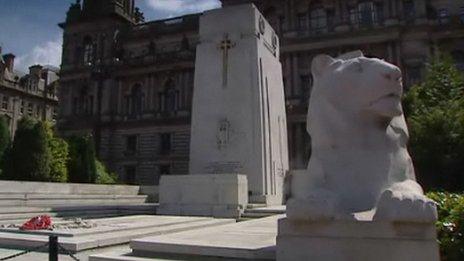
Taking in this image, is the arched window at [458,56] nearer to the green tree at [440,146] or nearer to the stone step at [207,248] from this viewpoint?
the green tree at [440,146]

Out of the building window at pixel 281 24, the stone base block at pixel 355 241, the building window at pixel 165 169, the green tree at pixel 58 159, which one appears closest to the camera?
the stone base block at pixel 355 241

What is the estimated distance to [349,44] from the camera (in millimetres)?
39500

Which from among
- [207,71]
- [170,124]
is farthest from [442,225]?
[170,124]

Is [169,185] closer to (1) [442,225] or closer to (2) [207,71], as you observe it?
(2) [207,71]

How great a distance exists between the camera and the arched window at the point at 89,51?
5178 centimetres

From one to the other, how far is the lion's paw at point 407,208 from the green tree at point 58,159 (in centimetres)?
2287

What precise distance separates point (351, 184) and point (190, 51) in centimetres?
4458

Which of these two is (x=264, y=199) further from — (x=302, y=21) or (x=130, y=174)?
(x=130, y=174)

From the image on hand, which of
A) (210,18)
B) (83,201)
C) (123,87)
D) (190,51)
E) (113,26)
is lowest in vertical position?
(83,201)

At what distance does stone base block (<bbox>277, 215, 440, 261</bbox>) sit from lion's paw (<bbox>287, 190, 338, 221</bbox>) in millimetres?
98

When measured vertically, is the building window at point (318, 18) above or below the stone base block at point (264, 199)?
above

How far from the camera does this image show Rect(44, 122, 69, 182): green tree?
24.7m

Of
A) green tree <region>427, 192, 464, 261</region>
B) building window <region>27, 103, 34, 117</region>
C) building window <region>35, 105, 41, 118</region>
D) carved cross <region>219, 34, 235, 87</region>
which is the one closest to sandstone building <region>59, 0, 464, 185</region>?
building window <region>27, 103, 34, 117</region>

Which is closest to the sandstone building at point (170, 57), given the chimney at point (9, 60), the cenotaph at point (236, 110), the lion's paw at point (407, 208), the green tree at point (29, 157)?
the chimney at point (9, 60)
